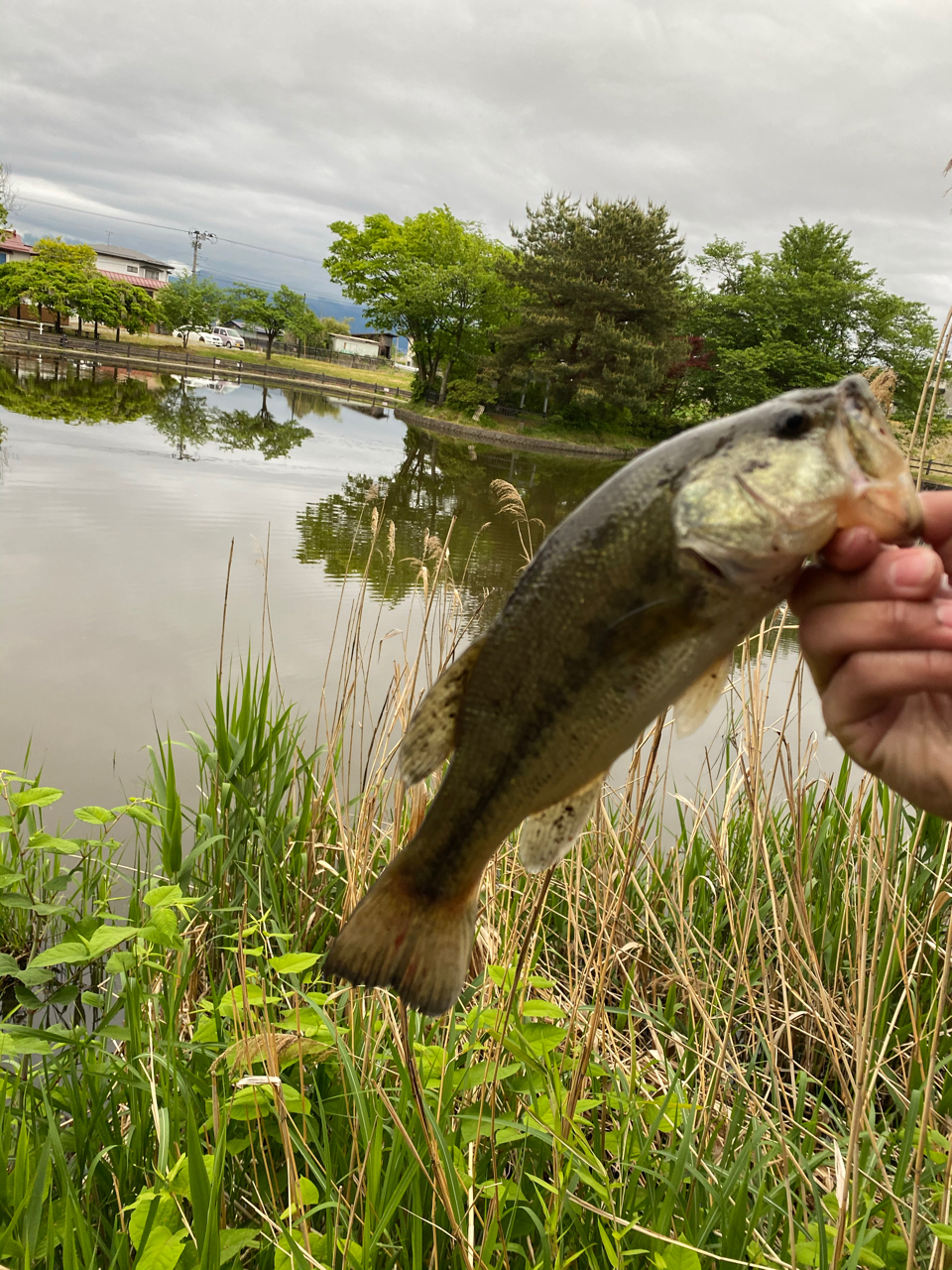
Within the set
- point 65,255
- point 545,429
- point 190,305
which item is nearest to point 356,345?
point 190,305

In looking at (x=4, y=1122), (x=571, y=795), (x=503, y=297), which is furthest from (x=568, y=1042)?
(x=503, y=297)

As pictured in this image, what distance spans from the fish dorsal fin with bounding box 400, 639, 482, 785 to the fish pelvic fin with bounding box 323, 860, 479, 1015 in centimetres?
20

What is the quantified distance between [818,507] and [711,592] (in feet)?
0.69

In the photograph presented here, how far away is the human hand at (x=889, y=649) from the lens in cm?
135

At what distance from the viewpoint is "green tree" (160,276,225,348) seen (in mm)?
77044

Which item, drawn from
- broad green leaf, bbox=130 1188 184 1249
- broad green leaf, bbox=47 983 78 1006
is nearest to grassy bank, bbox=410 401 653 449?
broad green leaf, bbox=47 983 78 1006

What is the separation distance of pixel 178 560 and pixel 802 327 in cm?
4609

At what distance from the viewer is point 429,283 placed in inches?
1922

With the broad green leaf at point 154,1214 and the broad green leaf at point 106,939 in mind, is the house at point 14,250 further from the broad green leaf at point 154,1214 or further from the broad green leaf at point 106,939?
the broad green leaf at point 154,1214

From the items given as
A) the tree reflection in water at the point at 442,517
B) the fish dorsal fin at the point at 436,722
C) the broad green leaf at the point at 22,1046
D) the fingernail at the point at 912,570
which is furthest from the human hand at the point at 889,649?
the tree reflection in water at the point at 442,517

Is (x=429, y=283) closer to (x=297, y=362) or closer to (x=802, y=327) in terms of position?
(x=802, y=327)

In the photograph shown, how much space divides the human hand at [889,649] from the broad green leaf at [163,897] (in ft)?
6.89

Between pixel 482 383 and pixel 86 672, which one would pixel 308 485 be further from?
pixel 482 383

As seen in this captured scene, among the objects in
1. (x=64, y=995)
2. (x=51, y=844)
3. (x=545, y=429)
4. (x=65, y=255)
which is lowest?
(x=64, y=995)
